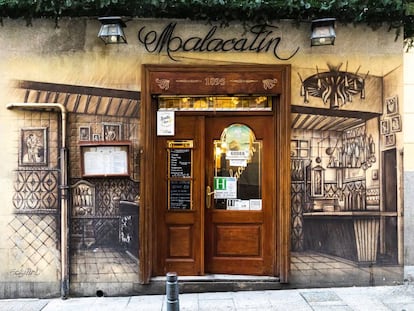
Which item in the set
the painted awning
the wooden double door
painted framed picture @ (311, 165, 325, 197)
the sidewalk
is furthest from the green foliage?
the sidewalk

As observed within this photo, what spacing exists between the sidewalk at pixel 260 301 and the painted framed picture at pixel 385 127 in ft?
7.10

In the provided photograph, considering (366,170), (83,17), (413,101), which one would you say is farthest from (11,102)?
(413,101)

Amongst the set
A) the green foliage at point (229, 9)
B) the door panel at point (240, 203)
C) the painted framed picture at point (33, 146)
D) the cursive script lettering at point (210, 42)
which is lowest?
the door panel at point (240, 203)

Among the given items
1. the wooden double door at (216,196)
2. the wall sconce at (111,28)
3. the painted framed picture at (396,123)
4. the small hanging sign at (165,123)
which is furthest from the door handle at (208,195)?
the painted framed picture at (396,123)

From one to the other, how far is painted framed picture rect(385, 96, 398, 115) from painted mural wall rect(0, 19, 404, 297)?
0.6 inches

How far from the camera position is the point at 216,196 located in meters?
6.77

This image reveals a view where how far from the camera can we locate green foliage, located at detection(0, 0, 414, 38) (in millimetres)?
6016

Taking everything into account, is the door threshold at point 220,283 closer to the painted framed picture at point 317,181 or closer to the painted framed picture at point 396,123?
the painted framed picture at point 317,181

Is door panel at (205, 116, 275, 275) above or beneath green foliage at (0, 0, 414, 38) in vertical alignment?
beneath

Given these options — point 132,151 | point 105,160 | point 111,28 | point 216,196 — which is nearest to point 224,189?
point 216,196

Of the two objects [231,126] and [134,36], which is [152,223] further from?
Answer: [134,36]
